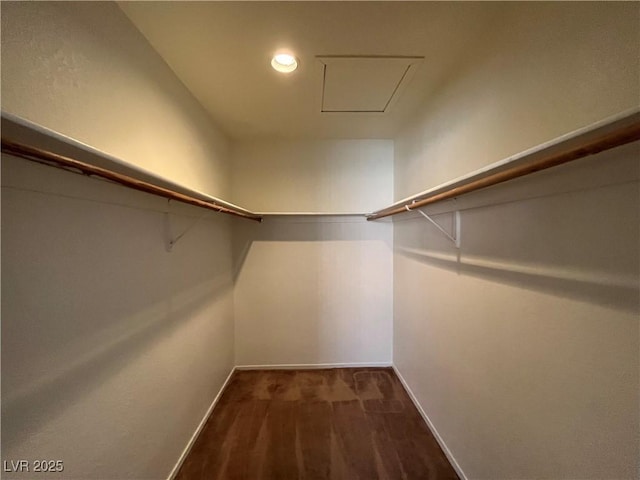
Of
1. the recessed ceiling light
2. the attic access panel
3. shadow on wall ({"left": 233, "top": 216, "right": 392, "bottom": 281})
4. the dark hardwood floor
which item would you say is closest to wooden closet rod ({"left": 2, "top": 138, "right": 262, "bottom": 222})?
the recessed ceiling light

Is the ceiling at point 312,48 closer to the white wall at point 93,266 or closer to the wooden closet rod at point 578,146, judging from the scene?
the white wall at point 93,266

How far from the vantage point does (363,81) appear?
1649 mm

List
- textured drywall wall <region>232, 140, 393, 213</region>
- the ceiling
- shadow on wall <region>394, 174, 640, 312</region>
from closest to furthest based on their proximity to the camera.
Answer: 1. shadow on wall <region>394, 174, 640, 312</region>
2. the ceiling
3. textured drywall wall <region>232, 140, 393, 213</region>

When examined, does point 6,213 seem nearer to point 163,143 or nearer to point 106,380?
point 106,380

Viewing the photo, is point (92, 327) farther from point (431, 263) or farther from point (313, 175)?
point (313, 175)

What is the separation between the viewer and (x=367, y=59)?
1430 millimetres

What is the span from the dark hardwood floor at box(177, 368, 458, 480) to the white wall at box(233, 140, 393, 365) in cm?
34

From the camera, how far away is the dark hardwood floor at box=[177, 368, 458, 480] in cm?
155

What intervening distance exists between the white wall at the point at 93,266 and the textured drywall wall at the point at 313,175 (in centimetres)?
104

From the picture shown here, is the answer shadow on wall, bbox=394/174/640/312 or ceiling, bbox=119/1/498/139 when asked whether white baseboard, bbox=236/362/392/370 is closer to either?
shadow on wall, bbox=394/174/640/312

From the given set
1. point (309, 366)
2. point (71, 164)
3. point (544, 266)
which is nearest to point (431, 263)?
point (544, 266)

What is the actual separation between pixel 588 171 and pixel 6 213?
173 cm

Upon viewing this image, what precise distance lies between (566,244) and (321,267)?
6.95 feet

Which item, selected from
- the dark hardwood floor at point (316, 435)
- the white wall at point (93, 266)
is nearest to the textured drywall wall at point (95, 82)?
the white wall at point (93, 266)
